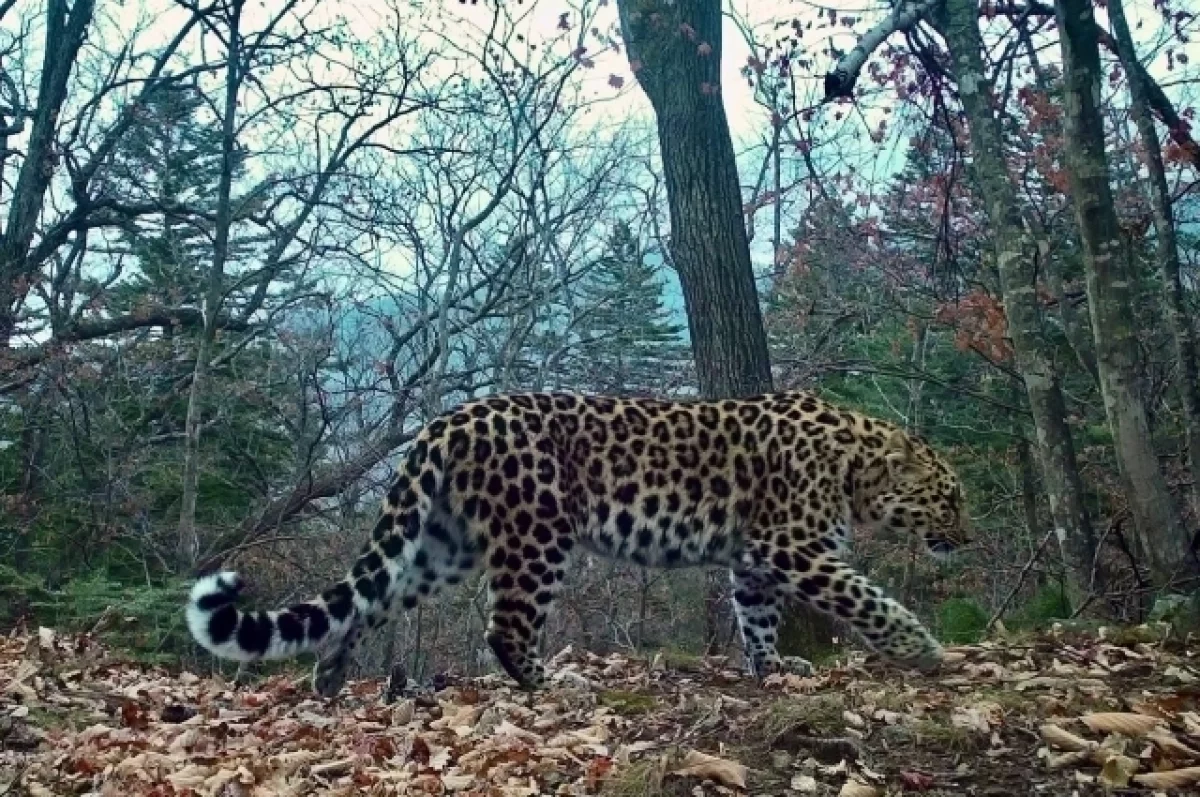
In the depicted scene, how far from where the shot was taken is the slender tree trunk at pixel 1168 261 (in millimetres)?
8461

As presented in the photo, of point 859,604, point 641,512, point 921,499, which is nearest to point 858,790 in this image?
point 859,604

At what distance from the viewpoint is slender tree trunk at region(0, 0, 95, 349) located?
1915 cm

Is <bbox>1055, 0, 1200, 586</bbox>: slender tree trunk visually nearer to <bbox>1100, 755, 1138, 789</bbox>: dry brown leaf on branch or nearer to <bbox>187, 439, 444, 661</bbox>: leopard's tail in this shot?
<bbox>1100, 755, 1138, 789</bbox>: dry brown leaf on branch

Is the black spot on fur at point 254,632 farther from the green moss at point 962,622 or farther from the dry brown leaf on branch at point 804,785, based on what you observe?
the green moss at point 962,622

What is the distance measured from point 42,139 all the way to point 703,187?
1368 centimetres

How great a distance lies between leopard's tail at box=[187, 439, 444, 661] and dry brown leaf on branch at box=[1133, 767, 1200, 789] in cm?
428

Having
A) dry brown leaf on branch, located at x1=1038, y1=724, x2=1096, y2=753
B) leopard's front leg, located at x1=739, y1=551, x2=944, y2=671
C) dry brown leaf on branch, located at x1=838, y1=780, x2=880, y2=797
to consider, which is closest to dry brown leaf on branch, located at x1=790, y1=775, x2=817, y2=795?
dry brown leaf on branch, located at x1=838, y1=780, x2=880, y2=797

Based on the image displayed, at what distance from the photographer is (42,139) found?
19734 mm

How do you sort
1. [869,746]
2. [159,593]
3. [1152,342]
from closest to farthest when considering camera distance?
[869,746] → [159,593] → [1152,342]

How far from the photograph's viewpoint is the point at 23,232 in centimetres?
1938

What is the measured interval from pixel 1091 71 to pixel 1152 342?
9111 mm

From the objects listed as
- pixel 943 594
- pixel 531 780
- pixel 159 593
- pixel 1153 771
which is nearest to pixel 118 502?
pixel 159 593

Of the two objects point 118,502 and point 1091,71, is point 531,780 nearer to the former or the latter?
point 1091,71

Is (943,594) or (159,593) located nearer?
(159,593)
